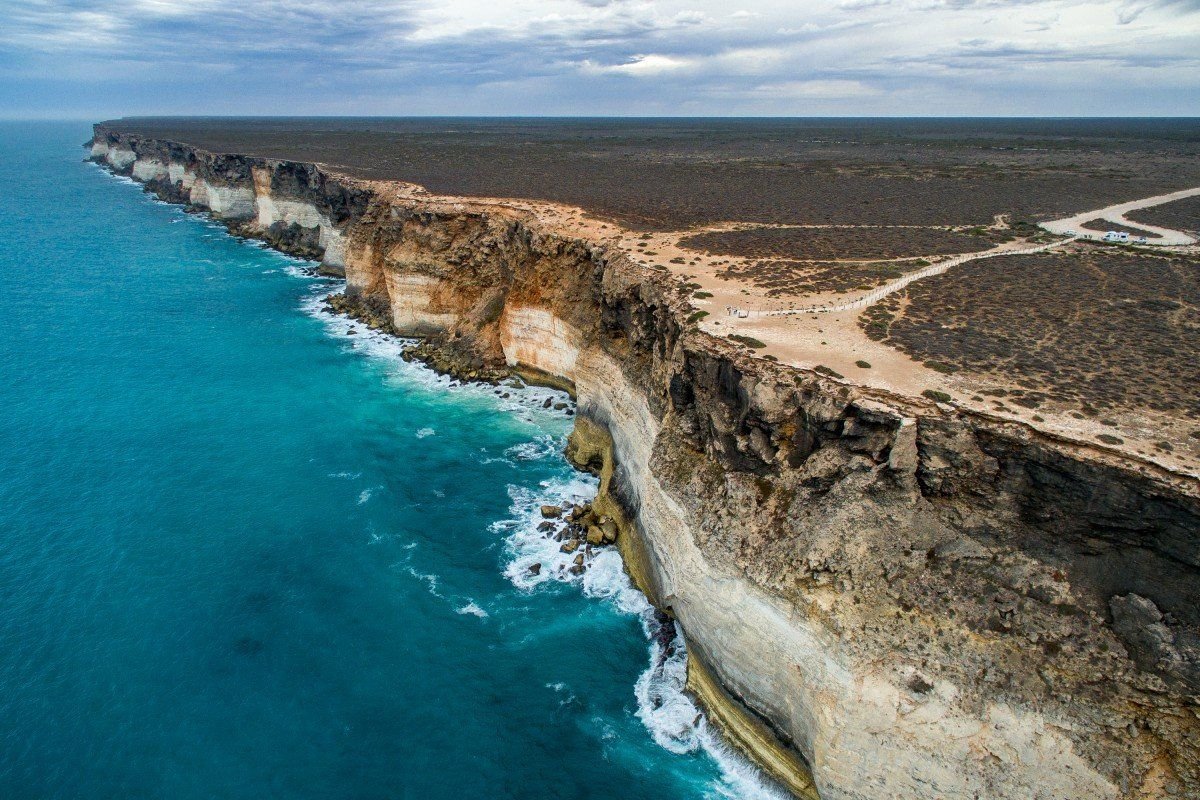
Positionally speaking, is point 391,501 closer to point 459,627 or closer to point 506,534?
point 506,534

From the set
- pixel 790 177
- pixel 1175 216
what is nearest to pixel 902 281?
pixel 1175 216

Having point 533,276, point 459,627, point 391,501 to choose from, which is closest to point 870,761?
point 459,627

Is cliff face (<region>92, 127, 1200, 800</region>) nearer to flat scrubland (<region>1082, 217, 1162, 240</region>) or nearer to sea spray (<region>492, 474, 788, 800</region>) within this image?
sea spray (<region>492, 474, 788, 800</region>)

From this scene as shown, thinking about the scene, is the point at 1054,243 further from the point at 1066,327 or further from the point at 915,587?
the point at 915,587

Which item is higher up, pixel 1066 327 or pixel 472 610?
pixel 1066 327

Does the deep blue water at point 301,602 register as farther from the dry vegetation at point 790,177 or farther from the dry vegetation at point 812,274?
the dry vegetation at point 790,177

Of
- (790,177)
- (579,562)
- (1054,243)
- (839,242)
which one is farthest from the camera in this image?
(790,177)
